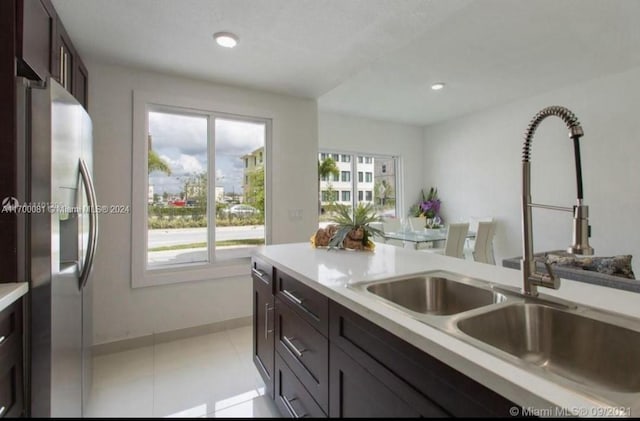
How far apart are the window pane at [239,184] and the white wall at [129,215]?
16cm

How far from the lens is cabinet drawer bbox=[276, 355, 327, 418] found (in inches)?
48.1

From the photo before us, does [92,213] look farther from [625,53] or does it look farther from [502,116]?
[502,116]

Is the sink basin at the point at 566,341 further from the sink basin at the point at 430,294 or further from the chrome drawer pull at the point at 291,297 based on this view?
the chrome drawer pull at the point at 291,297

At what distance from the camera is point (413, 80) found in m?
3.39

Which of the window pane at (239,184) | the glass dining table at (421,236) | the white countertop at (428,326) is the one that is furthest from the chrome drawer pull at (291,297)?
the glass dining table at (421,236)

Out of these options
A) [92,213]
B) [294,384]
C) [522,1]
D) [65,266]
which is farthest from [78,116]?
[522,1]

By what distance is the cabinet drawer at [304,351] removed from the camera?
1146mm

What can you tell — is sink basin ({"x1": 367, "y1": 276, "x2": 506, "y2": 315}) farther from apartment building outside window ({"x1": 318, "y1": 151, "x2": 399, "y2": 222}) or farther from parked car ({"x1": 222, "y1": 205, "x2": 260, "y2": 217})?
apartment building outside window ({"x1": 318, "y1": 151, "x2": 399, "y2": 222})

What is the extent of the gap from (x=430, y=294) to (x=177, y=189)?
2.36 meters

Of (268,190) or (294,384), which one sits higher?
(268,190)

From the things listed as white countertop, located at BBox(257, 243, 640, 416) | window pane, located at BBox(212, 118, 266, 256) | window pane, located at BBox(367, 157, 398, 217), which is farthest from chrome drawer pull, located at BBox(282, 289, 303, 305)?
window pane, located at BBox(367, 157, 398, 217)

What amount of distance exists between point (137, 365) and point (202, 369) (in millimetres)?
548

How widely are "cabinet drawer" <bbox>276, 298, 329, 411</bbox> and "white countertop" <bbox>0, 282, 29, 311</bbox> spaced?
0.96m

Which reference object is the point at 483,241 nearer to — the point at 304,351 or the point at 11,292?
the point at 304,351
